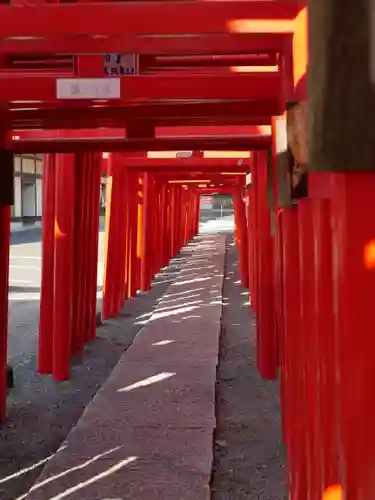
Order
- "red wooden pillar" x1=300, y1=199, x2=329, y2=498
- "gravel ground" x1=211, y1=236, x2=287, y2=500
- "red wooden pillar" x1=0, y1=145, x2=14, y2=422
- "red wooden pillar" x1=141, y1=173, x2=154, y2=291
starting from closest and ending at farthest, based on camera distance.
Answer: "red wooden pillar" x1=300, y1=199, x2=329, y2=498 < "gravel ground" x1=211, y1=236, x2=287, y2=500 < "red wooden pillar" x1=0, y1=145, x2=14, y2=422 < "red wooden pillar" x1=141, y1=173, x2=154, y2=291

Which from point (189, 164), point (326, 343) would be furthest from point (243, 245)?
point (326, 343)

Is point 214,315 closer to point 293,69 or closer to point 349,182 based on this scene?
point 293,69

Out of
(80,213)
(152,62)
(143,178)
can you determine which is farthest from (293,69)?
(143,178)

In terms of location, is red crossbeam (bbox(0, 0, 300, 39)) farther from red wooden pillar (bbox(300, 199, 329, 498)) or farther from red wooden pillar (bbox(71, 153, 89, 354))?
red wooden pillar (bbox(71, 153, 89, 354))

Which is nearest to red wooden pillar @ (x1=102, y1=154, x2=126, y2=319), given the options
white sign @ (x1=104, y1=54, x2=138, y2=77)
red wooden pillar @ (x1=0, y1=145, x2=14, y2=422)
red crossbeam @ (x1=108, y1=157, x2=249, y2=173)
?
red crossbeam @ (x1=108, y1=157, x2=249, y2=173)

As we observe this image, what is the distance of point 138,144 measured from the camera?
5395 millimetres

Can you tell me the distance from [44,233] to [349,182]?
4851 millimetres

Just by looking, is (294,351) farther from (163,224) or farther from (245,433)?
(163,224)

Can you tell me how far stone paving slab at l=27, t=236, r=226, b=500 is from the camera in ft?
12.1

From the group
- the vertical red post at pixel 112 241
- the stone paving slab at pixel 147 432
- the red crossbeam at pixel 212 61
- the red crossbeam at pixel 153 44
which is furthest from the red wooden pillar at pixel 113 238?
the red crossbeam at pixel 153 44

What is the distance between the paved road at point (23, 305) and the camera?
7.51 meters

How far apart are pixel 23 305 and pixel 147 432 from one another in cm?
647

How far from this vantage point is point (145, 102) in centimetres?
369

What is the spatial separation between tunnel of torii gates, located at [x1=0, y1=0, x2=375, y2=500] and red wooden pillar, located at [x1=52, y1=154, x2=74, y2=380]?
1 centimetres
